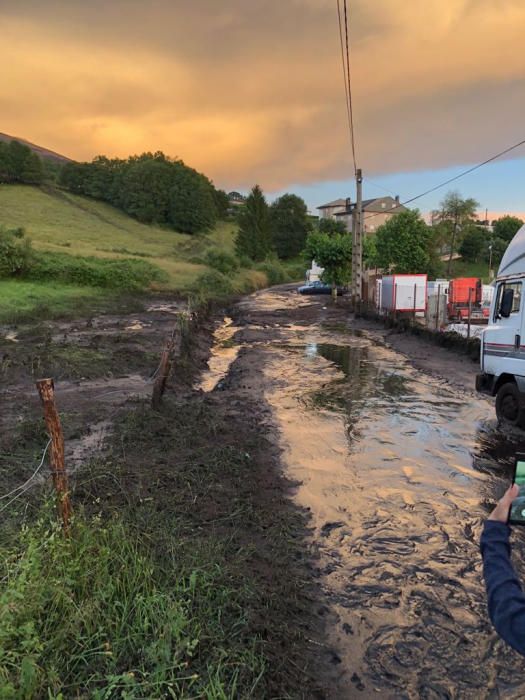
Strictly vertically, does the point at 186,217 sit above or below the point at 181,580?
above

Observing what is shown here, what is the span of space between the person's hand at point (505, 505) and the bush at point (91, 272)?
36861 mm

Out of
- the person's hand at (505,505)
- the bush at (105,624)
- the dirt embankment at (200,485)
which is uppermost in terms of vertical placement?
the person's hand at (505,505)

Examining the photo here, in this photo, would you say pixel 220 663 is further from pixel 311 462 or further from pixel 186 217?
pixel 186 217

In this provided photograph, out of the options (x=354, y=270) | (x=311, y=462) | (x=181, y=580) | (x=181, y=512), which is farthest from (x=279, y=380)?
(x=354, y=270)

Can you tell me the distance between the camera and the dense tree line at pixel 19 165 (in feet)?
284

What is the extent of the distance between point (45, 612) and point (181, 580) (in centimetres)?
105

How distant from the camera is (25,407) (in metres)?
9.95

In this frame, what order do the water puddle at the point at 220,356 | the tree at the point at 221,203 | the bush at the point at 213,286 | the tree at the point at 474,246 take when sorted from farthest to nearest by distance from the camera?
the tree at the point at 221,203 → the tree at the point at 474,246 → the bush at the point at 213,286 → the water puddle at the point at 220,356

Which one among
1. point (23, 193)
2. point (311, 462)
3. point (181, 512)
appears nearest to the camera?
point (181, 512)

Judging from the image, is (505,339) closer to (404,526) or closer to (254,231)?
(404,526)

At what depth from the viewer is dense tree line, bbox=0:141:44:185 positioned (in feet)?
284

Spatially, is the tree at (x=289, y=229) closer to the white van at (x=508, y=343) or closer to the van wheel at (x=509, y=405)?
the white van at (x=508, y=343)

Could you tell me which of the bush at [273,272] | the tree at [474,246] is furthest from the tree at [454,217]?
the bush at [273,272]

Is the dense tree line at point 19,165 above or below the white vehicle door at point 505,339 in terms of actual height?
above
